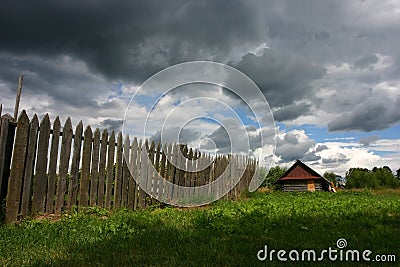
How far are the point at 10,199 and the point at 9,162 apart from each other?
652mm

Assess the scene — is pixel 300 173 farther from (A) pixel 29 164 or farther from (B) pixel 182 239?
(B) pixel 182 239

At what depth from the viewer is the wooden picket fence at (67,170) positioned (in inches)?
244

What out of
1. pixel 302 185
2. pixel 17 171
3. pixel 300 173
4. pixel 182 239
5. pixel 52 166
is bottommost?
pixel 302 185

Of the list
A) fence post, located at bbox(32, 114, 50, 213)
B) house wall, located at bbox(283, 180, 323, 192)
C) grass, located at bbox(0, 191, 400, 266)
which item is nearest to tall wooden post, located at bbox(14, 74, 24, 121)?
fence post, located at bbox(32, 114, 50, 213)

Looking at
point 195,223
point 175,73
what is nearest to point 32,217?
point 195,223

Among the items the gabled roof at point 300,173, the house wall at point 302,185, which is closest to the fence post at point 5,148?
the house wall at point 302,185

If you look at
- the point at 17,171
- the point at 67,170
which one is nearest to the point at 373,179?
the point at 67,170

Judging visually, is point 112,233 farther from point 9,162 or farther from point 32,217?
point 9,162

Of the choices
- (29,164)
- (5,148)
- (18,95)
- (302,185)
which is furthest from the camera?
(302,185)

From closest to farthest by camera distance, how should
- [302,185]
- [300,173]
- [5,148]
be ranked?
1. [5,148]
2. [302,185]
3. [300,173]

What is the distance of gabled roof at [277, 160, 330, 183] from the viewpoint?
3824 centimetres

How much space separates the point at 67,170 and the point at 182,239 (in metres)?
3.50

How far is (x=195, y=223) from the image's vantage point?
19.3ft

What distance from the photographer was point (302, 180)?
38.5 meters
